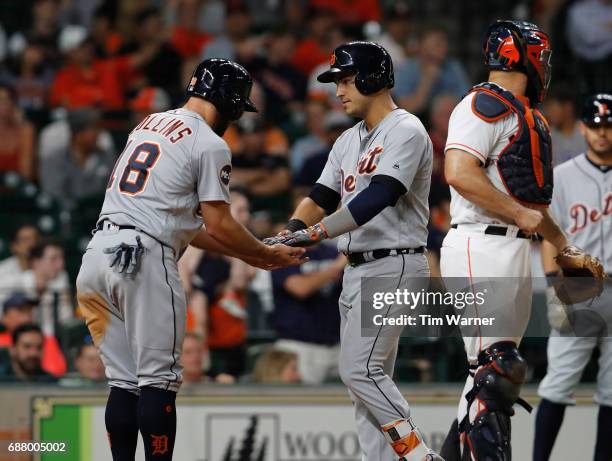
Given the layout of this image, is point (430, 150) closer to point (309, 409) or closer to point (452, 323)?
point (452, 323)

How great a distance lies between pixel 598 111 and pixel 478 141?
1536 millimetres

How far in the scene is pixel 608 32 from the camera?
11602mm

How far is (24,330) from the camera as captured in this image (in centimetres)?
745

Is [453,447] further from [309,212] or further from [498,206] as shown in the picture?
[309,212]

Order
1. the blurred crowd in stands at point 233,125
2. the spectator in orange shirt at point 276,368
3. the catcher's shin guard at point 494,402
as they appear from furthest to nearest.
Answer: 1. the blurred crowd in stands at point 233,125
2. the spectator in orange shirt at point 276,368
3. the catcher's shin guard at point 494,402

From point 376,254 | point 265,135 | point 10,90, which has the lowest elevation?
point 376,254

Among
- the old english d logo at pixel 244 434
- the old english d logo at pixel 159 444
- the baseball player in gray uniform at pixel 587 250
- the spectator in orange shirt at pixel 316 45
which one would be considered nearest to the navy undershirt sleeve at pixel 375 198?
the old english d logo at pixel 159 444

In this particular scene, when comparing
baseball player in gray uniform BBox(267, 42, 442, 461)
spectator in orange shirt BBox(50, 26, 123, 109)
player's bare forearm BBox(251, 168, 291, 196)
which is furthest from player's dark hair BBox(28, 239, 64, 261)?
baseball player in gray uniform BBox(267, 42, 442, 461)

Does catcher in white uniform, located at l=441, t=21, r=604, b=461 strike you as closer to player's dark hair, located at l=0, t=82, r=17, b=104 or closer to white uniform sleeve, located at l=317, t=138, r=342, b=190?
white uniform sleeve, located at l=317, t=138, r=342, b=190

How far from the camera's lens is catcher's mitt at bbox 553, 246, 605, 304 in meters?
5.28

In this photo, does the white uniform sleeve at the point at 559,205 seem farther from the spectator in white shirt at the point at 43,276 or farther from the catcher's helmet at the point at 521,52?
the spectator in white shirt at the point at 43,276

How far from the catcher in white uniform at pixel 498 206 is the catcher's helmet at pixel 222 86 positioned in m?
0.99

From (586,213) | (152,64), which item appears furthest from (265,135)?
(586,213)

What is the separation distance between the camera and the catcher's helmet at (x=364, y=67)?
534cm
